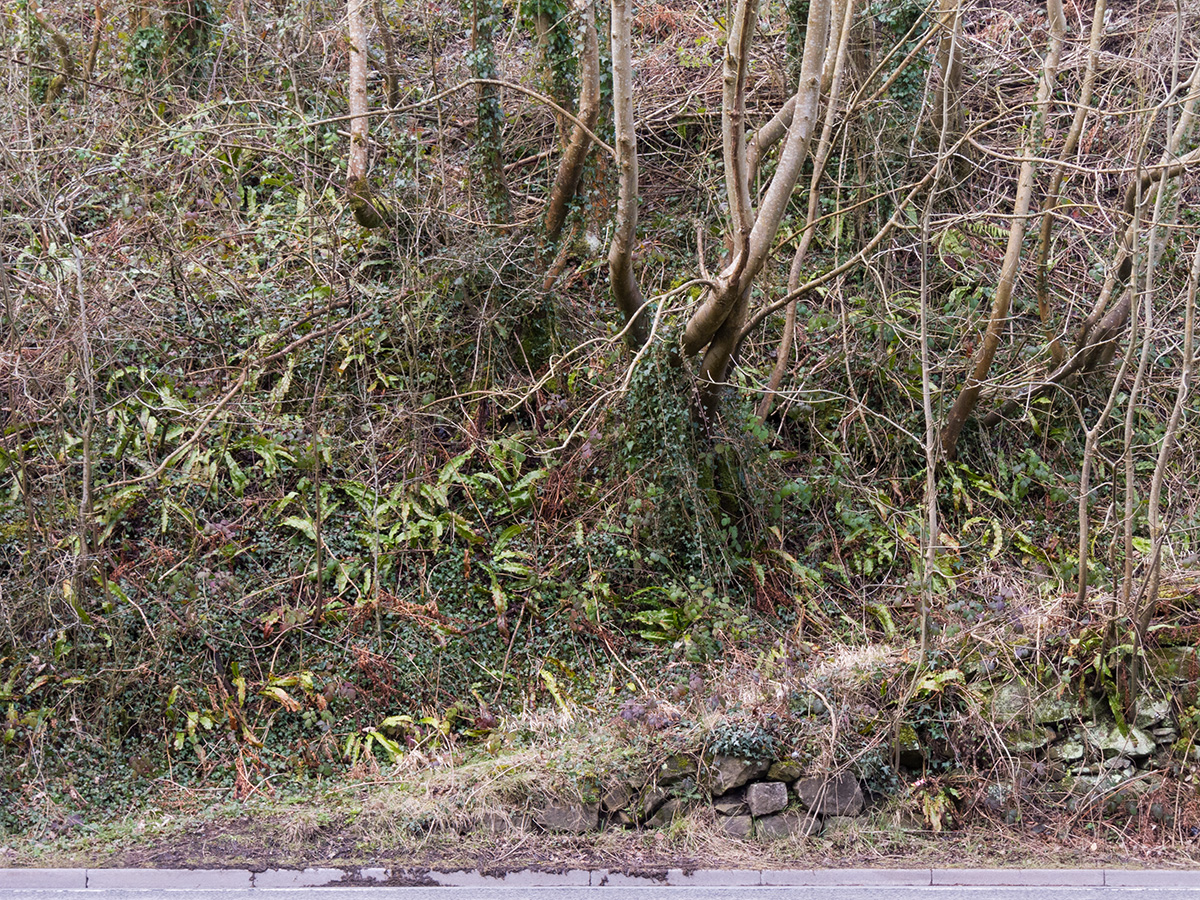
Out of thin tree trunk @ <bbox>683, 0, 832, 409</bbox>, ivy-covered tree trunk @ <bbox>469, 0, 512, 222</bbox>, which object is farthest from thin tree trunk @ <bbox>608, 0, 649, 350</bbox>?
ivy-covered tree trunk @ <bbox>469, 0, 512, 222</bbox>

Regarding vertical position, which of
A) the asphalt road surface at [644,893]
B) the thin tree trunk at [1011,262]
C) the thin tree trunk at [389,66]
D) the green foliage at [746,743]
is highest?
the thin tree trunk at [389,66]

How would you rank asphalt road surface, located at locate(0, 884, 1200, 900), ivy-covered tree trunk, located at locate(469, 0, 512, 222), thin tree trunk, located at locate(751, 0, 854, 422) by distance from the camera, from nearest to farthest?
1. asphalt road surface, located at locate(0, 884, 1200, 900)
2. thin tree trunk, located at locate(751, 0, 854, 422)
3. ivy-covered tree trunk, located at locate(469, 0, 512, 222)

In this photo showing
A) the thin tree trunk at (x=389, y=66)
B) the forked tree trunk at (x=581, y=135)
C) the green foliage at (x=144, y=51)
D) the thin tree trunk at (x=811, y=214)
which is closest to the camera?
the thin tree trunk at (x=811, y=214)

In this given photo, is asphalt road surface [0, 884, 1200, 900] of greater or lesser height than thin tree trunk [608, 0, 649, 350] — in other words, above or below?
below

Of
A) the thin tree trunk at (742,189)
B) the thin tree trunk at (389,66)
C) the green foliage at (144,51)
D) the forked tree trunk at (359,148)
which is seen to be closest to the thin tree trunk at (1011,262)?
the thin tree trunk at (742,189)

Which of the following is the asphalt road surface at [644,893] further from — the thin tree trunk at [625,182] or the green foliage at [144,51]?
the green foliage at [144,51]

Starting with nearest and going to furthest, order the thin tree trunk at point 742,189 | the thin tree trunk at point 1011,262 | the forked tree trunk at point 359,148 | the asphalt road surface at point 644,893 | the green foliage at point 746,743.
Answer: the asphalt road surface at point 644,893
the green foliage at point 746,743
the thin tree trunk at point 742,189
the thin tree trunk at point 1011,262
the forked tree trunk at point 359,148

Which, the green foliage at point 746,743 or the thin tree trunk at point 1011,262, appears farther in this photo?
the thin tree trunk at point 1011,262

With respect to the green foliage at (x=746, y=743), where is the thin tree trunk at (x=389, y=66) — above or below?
above

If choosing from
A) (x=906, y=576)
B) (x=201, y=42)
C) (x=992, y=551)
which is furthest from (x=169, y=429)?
(x=992, y=551)

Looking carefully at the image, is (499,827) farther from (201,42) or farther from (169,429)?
(201,42)

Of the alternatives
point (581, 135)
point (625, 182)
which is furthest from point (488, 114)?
point (625, 182)

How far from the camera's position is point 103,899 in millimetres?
5539

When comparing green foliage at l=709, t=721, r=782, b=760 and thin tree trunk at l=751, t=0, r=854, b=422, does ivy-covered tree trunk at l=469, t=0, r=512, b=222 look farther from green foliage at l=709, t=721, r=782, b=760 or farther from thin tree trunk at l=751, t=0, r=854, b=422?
green foliage at l=709, t=721, r=782, b=760
